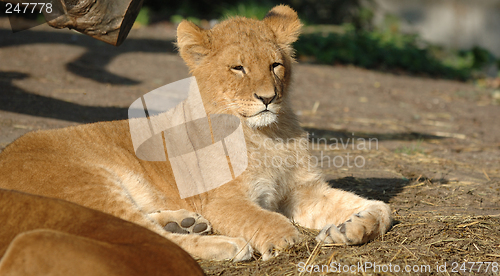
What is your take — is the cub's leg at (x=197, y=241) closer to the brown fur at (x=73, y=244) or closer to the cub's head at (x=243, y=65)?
the brown fur at (x=73, y=244)

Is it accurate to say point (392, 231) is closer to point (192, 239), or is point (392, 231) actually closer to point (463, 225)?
point (463, 225)

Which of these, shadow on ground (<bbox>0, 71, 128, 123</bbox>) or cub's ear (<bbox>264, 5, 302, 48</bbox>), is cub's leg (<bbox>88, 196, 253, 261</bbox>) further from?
shadow on ground (<bbox>0, 71, 128, 123</bbox>)

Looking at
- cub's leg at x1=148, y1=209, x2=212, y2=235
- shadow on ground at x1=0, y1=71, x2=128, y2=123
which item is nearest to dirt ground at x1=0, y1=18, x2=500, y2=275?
shadow on ground at x1=0, y1=71, x2=128, y2=123

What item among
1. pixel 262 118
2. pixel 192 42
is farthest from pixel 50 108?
pixel 262 118

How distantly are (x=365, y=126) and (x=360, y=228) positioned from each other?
4.85 meters

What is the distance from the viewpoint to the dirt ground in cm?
293

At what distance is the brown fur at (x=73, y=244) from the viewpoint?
1.87m

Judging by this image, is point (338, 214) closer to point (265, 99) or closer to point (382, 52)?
point (265, 99)

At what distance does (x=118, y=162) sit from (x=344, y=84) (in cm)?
828

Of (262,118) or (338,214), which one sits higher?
(262,118)

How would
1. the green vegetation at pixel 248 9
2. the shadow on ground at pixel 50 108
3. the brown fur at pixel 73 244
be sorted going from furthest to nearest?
the green vegetation at pixel 248 9, the shadow on ground at pixel 50 108, the brown fur at pixel 73 244

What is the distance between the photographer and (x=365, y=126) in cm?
769

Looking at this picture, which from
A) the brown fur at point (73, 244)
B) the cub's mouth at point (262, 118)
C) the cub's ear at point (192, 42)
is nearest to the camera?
the brown fur at point (73, 244)

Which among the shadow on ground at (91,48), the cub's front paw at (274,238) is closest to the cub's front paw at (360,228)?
the cub's front paw at (274,238)
